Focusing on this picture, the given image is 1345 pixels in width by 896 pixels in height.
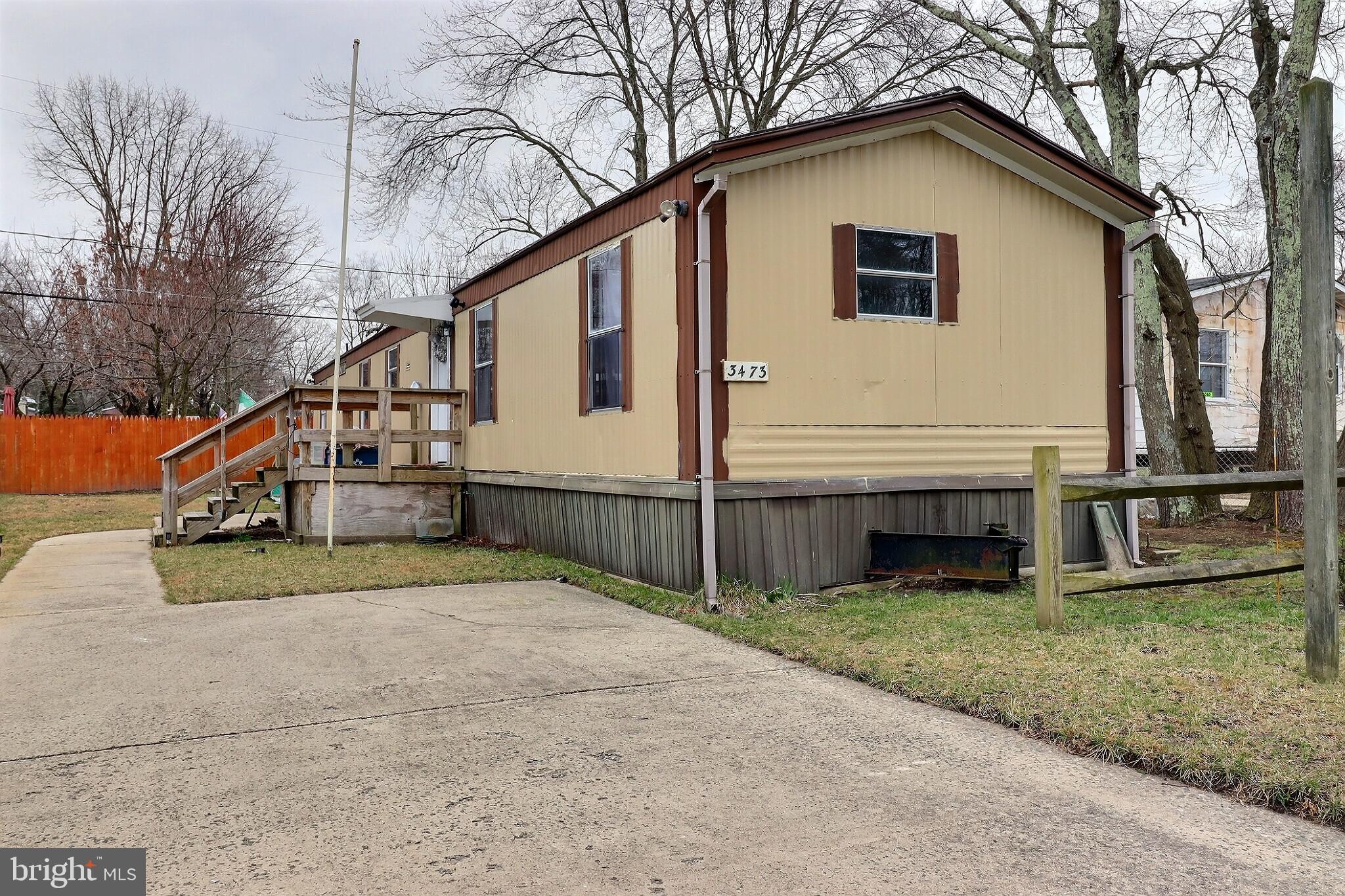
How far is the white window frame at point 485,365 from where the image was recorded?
11.1m

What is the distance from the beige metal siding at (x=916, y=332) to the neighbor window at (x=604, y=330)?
4.95 feet

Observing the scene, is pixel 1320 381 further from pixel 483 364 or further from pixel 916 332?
pixel 483 364

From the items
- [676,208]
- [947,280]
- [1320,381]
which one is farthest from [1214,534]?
[676,208]

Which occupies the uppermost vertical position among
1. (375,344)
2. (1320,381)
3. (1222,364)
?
(375,344)

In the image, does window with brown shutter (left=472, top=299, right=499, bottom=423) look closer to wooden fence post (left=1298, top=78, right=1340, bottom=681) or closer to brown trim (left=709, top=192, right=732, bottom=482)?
brown trim (left=709, top=192, right=732, bottom=482)

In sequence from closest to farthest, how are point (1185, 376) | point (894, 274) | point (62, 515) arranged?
1. point (894, 274)
2. point (1185, 376)
3. point (62, 515)

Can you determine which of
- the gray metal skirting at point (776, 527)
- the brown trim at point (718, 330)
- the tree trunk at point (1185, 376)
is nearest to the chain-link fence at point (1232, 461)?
the tree trunk at point (1185, 376)

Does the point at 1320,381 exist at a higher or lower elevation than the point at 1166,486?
higher

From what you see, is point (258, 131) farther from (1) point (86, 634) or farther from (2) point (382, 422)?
(1) point (86, 634)

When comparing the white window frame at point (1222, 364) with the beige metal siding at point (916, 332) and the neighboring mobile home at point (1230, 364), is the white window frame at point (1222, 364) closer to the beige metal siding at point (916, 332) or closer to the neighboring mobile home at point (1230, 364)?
the neighboring mobile home at point (1230, 364)

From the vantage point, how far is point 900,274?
7.62 meters

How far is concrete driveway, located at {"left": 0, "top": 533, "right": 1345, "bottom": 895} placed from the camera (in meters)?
2.68

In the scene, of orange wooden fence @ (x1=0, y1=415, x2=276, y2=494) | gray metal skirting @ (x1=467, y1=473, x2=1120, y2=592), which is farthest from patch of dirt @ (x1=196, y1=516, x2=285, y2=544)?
orange wooden fence @ (x1=0, y1=415, x2=276, y2=494)

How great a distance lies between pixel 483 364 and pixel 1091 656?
27.2 ft
